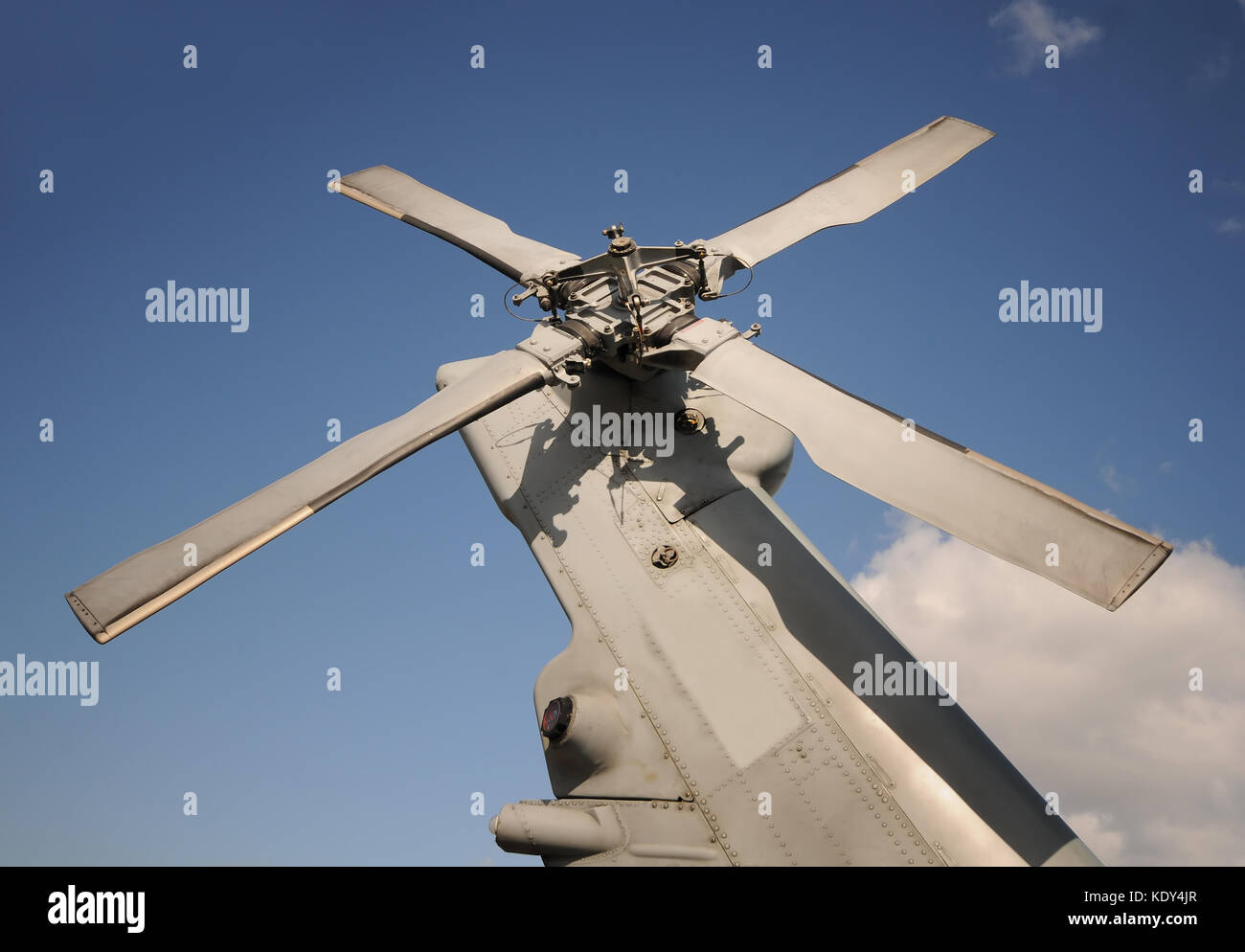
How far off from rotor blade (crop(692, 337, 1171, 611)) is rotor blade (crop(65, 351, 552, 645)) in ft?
9.74

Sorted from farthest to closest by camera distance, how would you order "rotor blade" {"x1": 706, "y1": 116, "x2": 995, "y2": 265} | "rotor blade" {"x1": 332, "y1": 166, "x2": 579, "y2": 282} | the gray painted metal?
"rotor blade" {"x1": 332, "y1": 166, "x2": 579, "y2": 282} → "rotor blade" {"x1": 706, "y1": 116, "x2": 995, "y2": 265} → the gray painted metal

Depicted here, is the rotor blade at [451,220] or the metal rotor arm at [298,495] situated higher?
the rotor blade at [451,220]

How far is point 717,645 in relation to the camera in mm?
11109

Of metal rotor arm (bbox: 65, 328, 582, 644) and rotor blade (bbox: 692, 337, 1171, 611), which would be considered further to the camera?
metal rotor arm (bbox: 65, 328, 582, 644)

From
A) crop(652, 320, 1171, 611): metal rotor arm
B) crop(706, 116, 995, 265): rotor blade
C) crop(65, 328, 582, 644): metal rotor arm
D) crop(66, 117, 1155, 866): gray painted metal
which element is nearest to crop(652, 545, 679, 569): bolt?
crop(66, 117, 1155, 866): gray painted metal

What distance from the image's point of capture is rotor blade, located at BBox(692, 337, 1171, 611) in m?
7.55

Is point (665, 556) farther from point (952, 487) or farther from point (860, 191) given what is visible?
point (860, 191)

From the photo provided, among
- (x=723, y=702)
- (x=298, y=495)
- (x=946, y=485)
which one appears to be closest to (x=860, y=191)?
(x=946, y=485)

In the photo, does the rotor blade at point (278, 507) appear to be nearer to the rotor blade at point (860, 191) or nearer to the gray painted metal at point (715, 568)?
the gray painted metal at point (715, 568)

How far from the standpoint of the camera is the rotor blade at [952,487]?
7.55m

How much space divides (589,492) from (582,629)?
6.87 feet

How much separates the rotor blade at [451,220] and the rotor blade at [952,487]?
4568 millimetres

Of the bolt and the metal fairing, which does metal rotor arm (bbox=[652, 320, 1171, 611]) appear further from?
the bolt

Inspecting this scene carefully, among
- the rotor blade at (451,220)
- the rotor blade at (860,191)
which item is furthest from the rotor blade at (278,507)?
the rotor blade at (860,191)
